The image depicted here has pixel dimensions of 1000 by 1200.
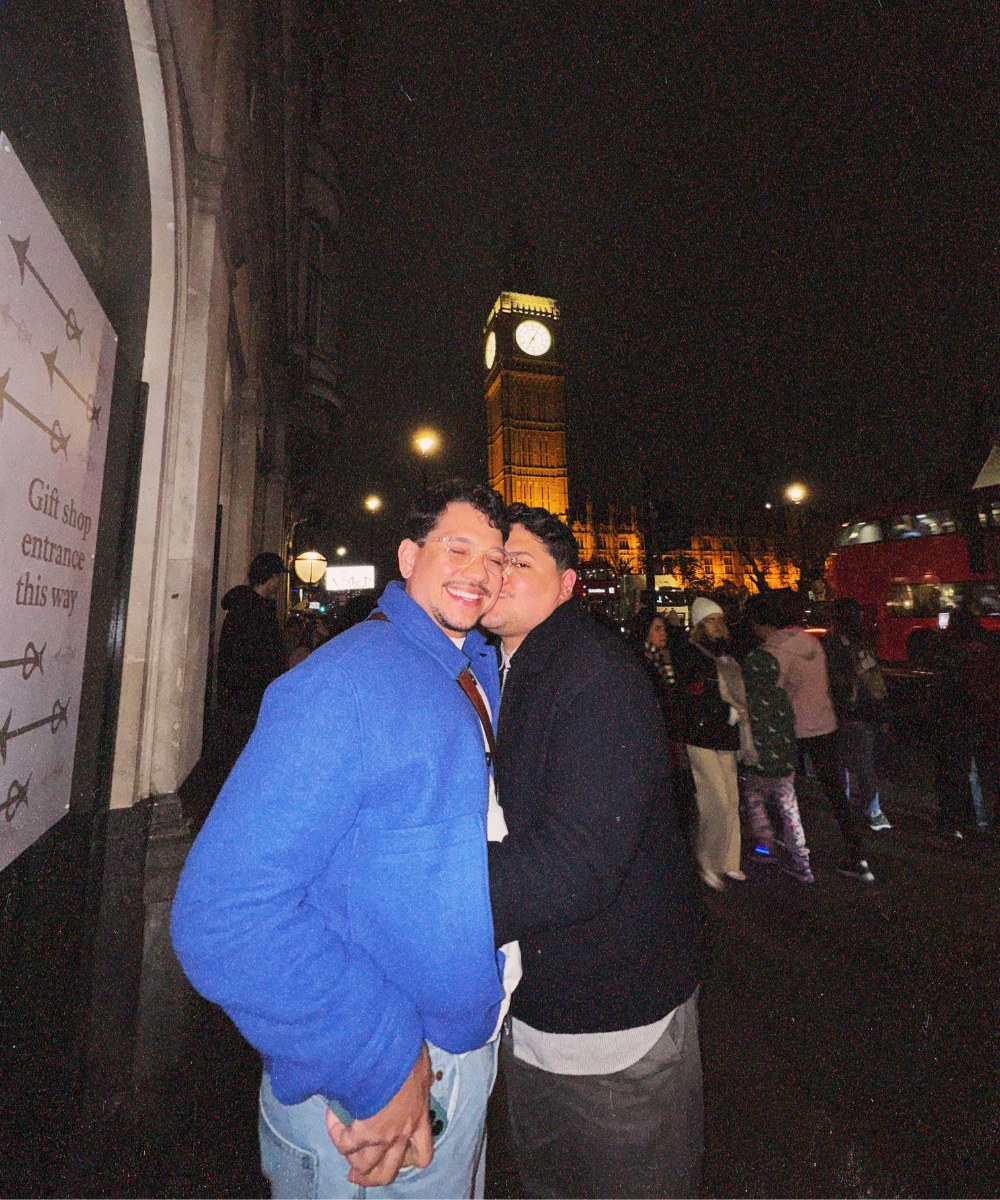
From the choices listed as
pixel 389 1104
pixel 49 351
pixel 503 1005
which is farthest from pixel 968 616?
pixel 49 351

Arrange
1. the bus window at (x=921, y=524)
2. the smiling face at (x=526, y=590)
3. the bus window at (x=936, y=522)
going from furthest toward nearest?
the bus window at (x=921, y=524), the bus window at (x=936, y=522), the smiling face at (x=526, y=590)

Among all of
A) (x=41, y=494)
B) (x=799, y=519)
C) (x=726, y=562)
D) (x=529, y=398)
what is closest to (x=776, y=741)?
(x=41, y=494)

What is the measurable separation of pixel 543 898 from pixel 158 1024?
308 centimetres

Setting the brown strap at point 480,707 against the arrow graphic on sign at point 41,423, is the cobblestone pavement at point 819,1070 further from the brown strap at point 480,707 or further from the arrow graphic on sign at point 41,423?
the arrow graphic on sign at point 41,423

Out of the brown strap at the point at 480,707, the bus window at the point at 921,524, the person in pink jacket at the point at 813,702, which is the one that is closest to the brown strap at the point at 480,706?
the brown strap at the point at 480,707

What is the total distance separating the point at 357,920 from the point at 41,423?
5.23ft

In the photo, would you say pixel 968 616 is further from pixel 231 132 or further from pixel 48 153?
pixel 231 132

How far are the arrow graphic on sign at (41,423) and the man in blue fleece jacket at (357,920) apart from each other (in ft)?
3.29

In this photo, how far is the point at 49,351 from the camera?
1.59m

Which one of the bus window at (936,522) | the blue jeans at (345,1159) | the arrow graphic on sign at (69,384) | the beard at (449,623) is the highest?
the bus window at (936,522)

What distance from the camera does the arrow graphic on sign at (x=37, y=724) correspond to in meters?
1.47

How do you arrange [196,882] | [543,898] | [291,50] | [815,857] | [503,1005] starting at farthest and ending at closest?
[291,50] < [815,857] < [503,1005] < [543,898] < [196,882]

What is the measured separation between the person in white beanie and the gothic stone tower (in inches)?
2633

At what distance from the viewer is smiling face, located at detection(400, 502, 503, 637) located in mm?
1679
